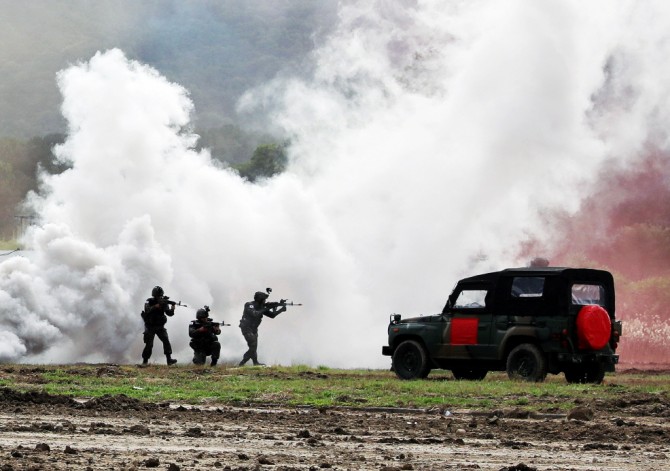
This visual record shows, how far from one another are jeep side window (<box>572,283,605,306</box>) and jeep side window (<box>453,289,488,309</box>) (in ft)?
5.88

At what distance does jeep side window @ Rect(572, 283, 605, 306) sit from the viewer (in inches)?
1095

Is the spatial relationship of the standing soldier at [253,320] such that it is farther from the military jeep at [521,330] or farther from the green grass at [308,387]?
the military jeep at [521,330]

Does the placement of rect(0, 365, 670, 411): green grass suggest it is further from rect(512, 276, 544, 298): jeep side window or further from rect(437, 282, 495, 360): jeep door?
rect(512, 276, 544, 298): jeep side window

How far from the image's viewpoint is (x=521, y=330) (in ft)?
90.5

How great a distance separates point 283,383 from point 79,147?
19.5 meters

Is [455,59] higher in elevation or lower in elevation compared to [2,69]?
lower

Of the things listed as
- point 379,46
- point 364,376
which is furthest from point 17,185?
point 364,376

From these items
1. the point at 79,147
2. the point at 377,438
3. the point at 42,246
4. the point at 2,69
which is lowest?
the point at 377,438

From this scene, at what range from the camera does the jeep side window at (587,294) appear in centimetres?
2781

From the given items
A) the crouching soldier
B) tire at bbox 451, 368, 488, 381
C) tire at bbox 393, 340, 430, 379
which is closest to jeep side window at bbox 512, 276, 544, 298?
tire at bbox 451, 368, 488, 381

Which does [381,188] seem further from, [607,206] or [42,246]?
[42,246]

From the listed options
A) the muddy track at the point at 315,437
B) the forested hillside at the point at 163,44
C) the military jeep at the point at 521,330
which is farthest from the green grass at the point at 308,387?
the forested hillside at the point at 163,44

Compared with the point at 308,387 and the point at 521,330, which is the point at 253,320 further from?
the point at 308,387

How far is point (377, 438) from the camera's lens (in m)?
16.5
